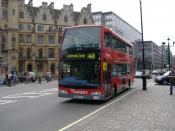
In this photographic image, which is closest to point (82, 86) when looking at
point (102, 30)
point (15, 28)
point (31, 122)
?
point (102, 30)

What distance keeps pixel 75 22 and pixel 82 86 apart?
8863cm

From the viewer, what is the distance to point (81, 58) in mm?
16719

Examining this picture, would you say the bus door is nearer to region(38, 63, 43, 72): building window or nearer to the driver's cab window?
the driver's cab window

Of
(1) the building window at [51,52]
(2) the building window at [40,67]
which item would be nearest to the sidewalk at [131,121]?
(2) the building window at [40,67]

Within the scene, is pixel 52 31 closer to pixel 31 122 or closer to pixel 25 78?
pixel 25 78

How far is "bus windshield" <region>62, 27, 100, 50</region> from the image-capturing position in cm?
1672

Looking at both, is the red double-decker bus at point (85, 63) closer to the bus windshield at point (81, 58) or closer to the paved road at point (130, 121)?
the bus windshield at point (81, 58)

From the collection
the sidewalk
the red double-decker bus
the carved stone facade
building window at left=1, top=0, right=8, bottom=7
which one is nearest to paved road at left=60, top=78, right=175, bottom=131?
the sidewalk

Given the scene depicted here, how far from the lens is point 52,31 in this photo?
9912 centimetres

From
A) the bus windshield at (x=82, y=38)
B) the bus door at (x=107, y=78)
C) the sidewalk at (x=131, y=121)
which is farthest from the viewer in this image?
the bus door at (x=107, y=78)

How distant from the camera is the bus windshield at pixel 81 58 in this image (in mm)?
16547

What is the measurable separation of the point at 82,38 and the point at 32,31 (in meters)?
80.4

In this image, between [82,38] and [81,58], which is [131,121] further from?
[82,38]

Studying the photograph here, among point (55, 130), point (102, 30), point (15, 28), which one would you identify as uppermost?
point (15, 28)
